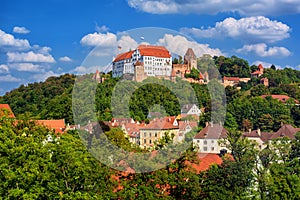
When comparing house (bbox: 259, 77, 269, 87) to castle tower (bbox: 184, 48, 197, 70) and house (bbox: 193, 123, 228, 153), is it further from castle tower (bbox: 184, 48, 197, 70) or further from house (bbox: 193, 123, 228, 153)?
castle tower (bbox: 184, 48, 197, 70)

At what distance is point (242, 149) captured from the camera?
23672mm

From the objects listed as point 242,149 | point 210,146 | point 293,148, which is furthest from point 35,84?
point 242,149

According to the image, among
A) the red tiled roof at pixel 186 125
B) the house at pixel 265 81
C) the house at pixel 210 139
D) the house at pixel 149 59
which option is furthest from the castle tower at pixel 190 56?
the house at pixel 265 81

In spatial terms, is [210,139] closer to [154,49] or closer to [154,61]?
[154,61]

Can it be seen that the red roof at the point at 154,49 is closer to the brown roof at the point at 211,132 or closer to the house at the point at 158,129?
the house at the point at 158,129

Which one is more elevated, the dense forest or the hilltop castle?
the hilltop castle

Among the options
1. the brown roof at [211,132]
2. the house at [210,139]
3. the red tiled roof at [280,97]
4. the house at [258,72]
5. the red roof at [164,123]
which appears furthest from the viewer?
the house at [258,72]

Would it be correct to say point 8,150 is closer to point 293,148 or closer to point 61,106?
point 293,148

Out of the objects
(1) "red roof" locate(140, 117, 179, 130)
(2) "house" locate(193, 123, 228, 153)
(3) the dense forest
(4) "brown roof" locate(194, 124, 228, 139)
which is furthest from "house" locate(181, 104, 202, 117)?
(2) "house" locate(193, 123, 228, 153)

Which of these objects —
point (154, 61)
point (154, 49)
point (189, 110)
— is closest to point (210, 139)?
point (154, 61)

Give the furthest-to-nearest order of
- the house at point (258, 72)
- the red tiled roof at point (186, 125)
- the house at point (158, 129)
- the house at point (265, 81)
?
the house at point (258, 72), the house at point (265, 81), the house at point (158, 129), the red tiled roof at point (186, 125)

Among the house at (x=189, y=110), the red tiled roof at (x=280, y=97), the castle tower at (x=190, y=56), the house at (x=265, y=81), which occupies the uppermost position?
the house at (x=265, y=81)

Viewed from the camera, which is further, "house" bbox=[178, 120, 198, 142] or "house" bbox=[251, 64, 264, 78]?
"house" bbox=[251, 64, 264, 78]

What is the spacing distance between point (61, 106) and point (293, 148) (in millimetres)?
26043
